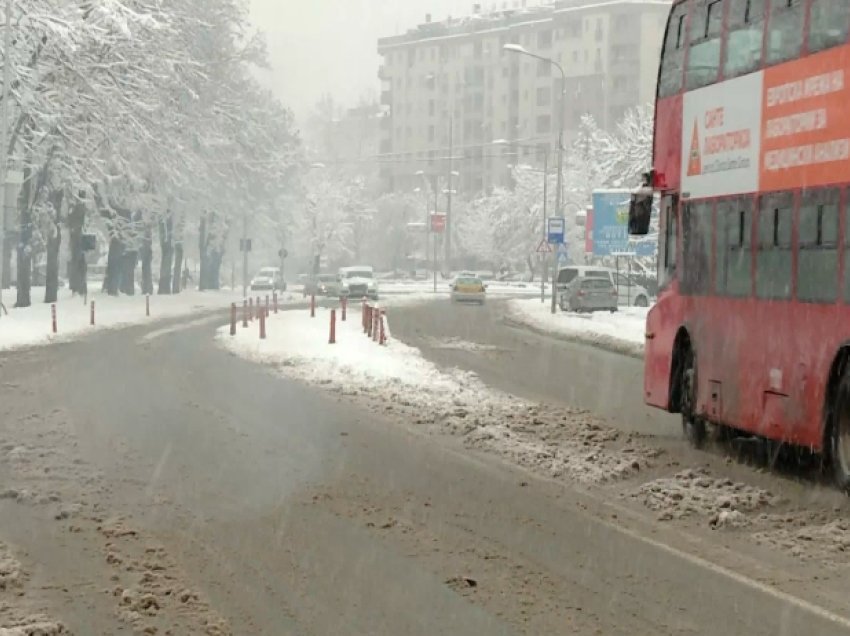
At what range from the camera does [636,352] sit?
3606 cm

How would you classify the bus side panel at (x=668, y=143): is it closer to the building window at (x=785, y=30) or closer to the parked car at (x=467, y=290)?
the building window at (x=785, y=30)

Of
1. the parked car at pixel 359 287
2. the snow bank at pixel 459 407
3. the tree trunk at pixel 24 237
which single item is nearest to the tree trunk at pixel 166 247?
the parked car at pixel 359 287

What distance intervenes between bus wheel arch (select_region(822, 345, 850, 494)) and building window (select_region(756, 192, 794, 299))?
117 cm

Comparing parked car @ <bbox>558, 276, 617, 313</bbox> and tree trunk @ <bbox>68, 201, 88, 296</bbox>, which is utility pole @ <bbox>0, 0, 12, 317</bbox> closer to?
tree trunk @ <bbox>68, 201, 88, 296</bbox>

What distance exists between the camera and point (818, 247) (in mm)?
12148

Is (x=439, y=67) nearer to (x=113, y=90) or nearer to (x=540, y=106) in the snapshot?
(x=540, y=106)

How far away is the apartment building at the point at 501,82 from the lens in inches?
5477

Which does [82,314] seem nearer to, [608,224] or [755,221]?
[608,224]

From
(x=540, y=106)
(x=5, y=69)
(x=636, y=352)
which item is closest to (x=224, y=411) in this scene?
(x=636, y=352)

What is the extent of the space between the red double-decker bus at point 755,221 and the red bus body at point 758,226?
0.02 m

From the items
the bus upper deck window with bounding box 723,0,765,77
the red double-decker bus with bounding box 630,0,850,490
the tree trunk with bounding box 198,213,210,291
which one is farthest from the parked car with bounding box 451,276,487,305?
the bus upper deck window with bounding box 723,0,765,77

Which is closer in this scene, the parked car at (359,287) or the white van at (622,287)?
the white van at (622,287)

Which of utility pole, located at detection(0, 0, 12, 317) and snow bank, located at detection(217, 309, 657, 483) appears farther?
utility pole, located at detection(0, 0, 12, 317)

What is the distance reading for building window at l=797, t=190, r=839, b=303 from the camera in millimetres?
→ 11828
